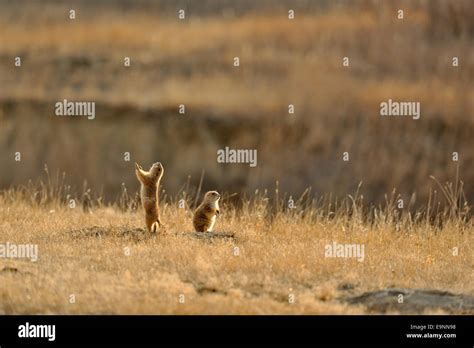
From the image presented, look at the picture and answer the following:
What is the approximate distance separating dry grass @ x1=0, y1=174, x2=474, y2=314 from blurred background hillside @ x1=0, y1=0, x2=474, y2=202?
11.9m

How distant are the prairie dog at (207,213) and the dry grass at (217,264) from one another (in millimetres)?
232

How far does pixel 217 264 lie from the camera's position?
1311 centimetres

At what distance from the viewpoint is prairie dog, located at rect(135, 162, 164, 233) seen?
14500mm

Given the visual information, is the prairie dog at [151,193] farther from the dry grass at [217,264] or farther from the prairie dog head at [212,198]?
the prairie dog head at [212,198]

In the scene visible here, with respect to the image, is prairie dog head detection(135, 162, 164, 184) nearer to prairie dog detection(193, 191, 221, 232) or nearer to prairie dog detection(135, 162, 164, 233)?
prairie dog detection(135, 162, 164, 233)

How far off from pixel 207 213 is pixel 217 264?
84.3 inches

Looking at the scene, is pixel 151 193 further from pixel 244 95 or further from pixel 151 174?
pixel 244 95

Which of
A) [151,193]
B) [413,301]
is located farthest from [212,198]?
[413,301]

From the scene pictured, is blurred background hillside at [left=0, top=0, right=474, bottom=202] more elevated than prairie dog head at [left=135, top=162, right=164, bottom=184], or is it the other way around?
blurred background hillside at [left=0, top=0, right=474, bottom=202]

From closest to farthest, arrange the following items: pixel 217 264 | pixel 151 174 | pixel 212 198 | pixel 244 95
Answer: pixel 217 264, pixel 151 174, pixel 212 198, pixel 244 95

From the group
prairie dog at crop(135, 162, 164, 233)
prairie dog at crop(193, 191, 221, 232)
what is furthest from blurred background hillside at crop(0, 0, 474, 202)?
prairie dog at crop(135, 162, 164, 233)

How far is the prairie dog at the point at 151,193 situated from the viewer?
1450cm

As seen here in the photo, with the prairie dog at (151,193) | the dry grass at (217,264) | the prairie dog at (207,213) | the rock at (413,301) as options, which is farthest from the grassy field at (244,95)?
the rock at (413,301)

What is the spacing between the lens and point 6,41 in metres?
33.6
